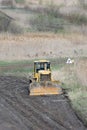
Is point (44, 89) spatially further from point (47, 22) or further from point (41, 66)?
point (47, 22)

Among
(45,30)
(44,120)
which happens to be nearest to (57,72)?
(44,120)

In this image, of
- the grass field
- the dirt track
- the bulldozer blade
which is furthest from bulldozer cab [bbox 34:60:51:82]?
the grass field

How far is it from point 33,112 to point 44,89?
400 cm

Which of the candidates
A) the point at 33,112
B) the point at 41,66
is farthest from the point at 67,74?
the point at 33,112

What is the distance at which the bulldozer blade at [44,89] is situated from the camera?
29.4 m

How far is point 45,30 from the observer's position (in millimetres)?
55031

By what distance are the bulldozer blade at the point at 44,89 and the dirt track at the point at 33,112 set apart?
0.49 m

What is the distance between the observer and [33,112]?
84.1ft

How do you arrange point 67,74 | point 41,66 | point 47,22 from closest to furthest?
point 41,66
point 67,74
point 47,22

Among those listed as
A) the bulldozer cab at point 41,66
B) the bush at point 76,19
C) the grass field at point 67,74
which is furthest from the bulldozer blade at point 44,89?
the bush at point 76,19

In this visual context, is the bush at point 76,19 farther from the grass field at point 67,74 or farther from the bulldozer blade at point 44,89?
the bulldozer blade at point 44,89

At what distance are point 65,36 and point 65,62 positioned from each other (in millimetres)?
9312

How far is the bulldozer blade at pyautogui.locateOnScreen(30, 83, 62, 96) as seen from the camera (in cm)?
2936

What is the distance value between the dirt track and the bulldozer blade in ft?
1.60
